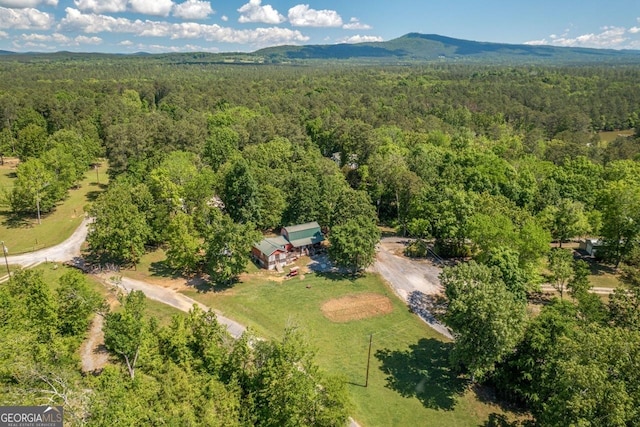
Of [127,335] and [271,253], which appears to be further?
[271,253]

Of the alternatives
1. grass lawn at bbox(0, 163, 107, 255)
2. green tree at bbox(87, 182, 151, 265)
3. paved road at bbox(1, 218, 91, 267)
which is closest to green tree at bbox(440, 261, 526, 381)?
green tree at bbox(87, 182, 151, 265)

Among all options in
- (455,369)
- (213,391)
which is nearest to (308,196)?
(455,369)

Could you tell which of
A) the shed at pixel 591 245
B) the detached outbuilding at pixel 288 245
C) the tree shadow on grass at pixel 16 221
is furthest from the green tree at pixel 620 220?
the tree shadow on grass at pixel 16 221

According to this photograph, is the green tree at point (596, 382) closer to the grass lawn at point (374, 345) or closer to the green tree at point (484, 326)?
the green tree at point (484, 326)

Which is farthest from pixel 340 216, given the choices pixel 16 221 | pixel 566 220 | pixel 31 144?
pixel 31 144

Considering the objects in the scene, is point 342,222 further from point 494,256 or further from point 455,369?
point 455,369

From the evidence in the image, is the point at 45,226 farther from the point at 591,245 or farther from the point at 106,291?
the point at 591,245
